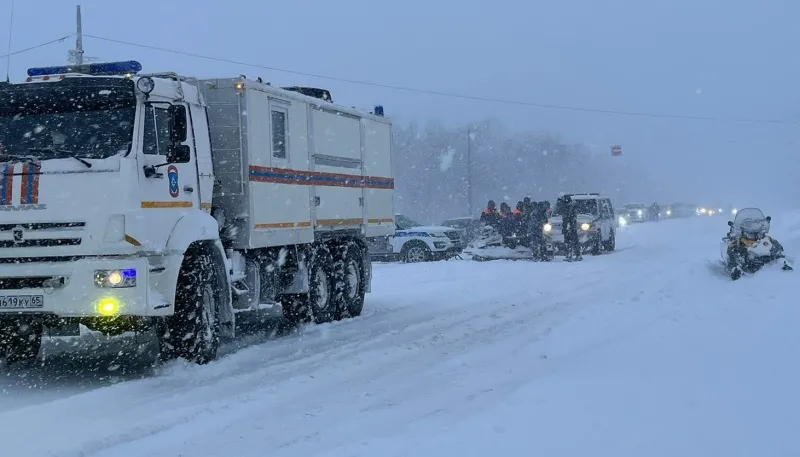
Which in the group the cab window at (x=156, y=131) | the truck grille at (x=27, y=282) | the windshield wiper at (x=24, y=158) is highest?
the cab window at (x=156, y=131)

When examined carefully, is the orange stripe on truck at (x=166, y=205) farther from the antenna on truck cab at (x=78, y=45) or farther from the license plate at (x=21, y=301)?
A: the antenna on truck cab at (x=78, y=45)

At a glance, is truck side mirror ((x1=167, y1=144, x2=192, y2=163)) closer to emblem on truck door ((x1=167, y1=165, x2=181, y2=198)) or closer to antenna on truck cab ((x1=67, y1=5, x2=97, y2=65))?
emblem on truck door ((x1=167, y1=165, x2=181, y2=198))

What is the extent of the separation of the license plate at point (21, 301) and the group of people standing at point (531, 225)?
63.1 ft

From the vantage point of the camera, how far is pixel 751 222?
18359 millimetres

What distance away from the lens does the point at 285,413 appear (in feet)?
22.8

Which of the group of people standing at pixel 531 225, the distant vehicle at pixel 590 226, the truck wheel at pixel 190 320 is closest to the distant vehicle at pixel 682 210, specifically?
the distant vehicle at pixel 590 226

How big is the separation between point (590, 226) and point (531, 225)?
2971 millimetres

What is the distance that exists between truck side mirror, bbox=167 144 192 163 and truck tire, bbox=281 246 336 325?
4.15 meters

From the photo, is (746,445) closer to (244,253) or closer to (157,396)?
(157,396)

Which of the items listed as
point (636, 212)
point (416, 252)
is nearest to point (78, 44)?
point (416, 252)

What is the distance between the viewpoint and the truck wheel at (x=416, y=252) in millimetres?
27312

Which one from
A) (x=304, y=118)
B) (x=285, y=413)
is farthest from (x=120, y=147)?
(x=304, y=118)

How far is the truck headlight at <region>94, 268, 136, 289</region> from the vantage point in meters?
7.87

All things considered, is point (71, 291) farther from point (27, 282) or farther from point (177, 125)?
point (177, 125)
